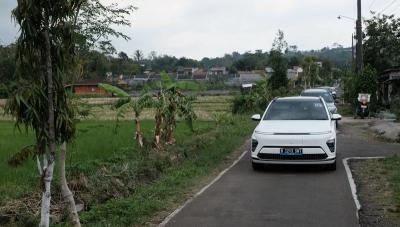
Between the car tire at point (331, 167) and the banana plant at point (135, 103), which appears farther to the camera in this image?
the banana plant at point (135, 103)

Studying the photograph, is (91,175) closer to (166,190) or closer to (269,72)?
(166,190)

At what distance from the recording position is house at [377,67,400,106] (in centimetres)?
3014

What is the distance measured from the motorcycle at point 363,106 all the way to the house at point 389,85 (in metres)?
2.71

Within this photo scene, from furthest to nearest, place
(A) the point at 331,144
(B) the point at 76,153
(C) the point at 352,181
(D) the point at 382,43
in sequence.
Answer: (D) the point at 382,43 < (B) the point at 76,153 < (A) the point at 331,144 < (C) the point at 352,181

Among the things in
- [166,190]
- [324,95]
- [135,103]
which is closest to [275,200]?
[166,190]

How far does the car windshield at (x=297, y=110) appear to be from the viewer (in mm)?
12922

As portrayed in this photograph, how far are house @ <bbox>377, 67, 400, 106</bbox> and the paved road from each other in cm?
1927

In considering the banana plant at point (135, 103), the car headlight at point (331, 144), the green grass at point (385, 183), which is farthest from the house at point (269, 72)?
the car headlight at point (331, 144)

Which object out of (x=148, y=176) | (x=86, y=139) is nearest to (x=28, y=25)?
(x=148, y=176)

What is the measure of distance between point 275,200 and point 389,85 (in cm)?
2791

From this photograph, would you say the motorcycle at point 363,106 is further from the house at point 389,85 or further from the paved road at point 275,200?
A: the paved road at point 275,200

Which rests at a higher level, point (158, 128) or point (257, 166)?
point (158, 128)

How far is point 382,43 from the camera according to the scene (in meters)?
41.9

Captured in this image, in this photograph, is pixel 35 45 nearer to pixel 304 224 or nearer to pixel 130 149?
pixel 304 224
